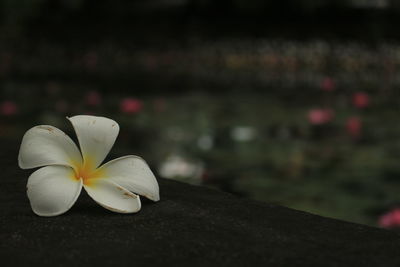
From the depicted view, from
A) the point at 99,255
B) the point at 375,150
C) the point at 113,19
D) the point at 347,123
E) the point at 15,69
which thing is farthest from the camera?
the point at 113,19

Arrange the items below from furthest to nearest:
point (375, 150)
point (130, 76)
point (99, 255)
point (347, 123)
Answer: point (130, 76)
point (347, 123)
point (375, 150)
point (99, 255)

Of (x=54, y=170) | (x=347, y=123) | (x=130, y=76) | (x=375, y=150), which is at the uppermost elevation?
(x=130, y=76)

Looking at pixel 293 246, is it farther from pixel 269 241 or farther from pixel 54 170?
pixel 54 170

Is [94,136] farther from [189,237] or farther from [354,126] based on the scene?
[354,126]

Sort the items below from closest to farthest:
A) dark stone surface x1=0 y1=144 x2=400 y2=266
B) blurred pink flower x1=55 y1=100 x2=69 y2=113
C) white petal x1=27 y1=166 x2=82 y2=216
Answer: dark stone surface x1=0 y1=144 x2=400 y2=266 < white petal x1=27 y1=166 x2=82 y2=216 < blurred pink flower x1=55 y1=100 x2=69 y2=113

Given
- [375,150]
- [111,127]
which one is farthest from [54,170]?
[375,150]

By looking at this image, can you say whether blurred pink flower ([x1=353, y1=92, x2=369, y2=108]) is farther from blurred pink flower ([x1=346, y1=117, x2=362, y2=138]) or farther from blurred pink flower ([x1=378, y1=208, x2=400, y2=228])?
blurred pink flower ([x1=378, y1=208, x2=400, y2=228])

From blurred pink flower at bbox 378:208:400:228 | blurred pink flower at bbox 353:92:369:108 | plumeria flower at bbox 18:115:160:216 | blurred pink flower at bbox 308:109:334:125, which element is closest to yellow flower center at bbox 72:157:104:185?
plumeria flower at bbox 18:115:160:216
